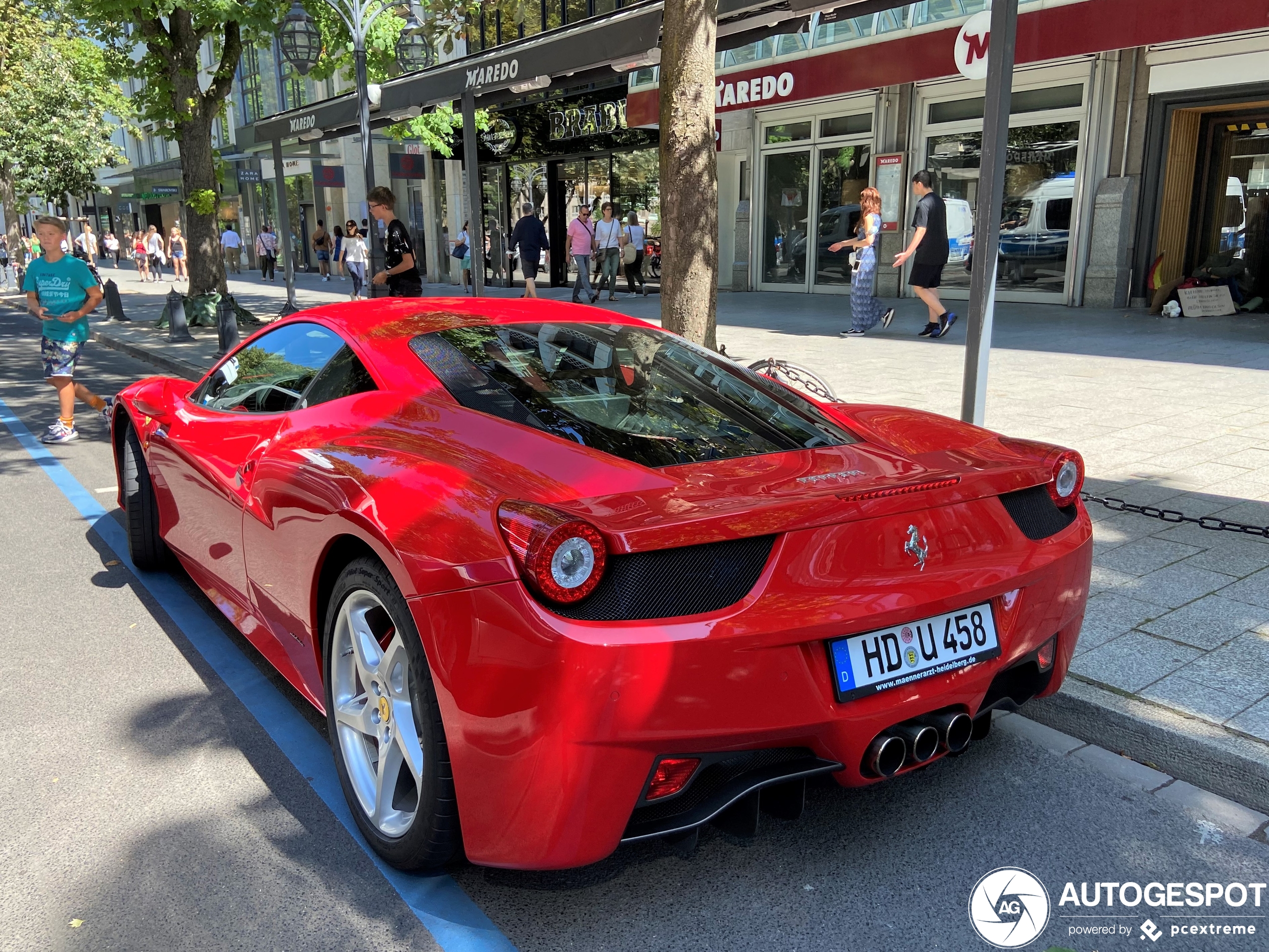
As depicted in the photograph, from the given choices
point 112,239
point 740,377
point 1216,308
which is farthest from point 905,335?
point 112,239

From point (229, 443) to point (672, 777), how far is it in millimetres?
2270

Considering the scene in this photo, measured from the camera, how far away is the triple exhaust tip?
7.60 feet

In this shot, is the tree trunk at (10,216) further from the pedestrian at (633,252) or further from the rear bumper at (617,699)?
the rear bumper at (617,699)

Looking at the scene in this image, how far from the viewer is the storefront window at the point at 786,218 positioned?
19453mm

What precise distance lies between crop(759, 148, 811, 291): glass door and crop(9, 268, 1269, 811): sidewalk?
3.91 m

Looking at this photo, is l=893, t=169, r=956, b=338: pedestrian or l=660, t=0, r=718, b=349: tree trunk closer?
l=660, t=0, r=718, b=349: tree trunk

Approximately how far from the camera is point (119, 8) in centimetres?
1366

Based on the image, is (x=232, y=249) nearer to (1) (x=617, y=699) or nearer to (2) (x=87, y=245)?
(2) (x=87, y=245)

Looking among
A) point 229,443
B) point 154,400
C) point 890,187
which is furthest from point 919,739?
point 890,187

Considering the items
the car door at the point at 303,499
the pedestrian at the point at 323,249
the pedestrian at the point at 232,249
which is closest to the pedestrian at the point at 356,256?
the pedestrian at the point at 323,249

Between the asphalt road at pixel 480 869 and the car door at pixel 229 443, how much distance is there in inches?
20.7

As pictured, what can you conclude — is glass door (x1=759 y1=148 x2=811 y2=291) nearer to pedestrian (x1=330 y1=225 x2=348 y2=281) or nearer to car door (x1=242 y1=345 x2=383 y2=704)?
pedestrian (x1=330 y1=225 x2=348 y2=281)

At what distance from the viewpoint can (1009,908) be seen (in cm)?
242

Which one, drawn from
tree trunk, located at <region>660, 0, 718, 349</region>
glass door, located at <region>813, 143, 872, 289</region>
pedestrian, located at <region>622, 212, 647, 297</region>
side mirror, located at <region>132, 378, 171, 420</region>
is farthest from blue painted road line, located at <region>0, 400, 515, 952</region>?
pedestrian, located at <region>622, 212, 647, 297</region>
